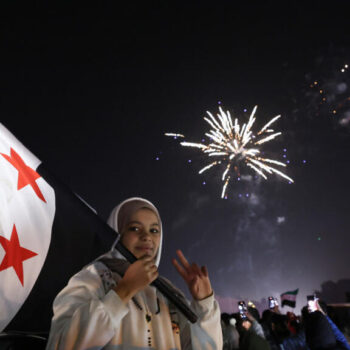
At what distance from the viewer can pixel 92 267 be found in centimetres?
224

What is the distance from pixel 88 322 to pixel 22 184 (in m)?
1.51

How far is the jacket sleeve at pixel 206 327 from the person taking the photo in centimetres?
224

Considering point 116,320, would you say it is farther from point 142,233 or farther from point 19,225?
point 19,225

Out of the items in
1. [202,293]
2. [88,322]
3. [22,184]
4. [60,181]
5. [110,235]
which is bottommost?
[88,322]

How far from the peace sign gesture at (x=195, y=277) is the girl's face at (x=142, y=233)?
0.31 m

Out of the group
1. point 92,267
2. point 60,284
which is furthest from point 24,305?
point 92,267

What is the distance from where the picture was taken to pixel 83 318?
1719 mm

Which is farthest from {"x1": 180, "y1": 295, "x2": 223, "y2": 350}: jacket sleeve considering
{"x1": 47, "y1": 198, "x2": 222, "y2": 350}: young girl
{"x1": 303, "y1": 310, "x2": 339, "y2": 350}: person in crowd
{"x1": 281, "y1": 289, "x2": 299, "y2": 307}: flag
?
{"x1": 281, "y1": 289, "x2": 299, "y2": 307}: flag

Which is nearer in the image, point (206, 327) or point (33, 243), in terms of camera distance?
point (206, 327)

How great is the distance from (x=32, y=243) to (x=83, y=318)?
1.15m

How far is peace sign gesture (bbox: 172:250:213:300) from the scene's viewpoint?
2393mm

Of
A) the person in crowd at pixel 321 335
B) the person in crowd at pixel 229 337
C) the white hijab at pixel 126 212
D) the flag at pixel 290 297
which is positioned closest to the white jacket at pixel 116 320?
the white hijab at pixel 126 212

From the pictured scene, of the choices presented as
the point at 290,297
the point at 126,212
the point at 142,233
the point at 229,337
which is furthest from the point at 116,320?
the point at 290,297

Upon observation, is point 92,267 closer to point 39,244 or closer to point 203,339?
point 39,244
